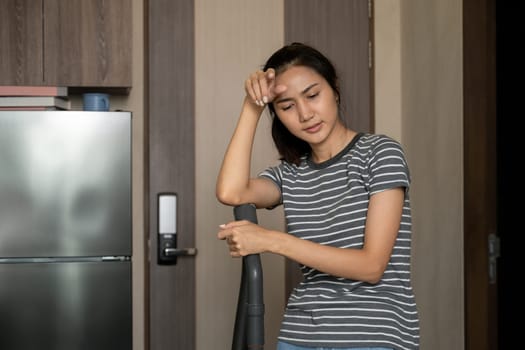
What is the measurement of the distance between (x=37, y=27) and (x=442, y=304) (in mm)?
1697

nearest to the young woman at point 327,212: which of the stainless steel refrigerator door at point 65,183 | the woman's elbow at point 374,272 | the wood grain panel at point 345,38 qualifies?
the woman's elbow at point 374,272

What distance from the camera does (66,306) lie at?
2.62 m

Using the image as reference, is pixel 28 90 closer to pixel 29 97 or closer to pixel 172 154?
pixel 29 97

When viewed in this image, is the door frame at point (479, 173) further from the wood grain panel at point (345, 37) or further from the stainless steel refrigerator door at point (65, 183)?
the stainless steel refrigerator door at point (65, 183)

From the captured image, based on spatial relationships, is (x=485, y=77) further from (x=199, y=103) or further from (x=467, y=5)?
(x=199, y=103)

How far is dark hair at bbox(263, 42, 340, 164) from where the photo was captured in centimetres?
160

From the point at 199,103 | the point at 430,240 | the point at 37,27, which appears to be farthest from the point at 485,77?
the point at 37,27

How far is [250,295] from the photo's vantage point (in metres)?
1.25

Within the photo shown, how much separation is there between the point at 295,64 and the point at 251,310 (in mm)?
576

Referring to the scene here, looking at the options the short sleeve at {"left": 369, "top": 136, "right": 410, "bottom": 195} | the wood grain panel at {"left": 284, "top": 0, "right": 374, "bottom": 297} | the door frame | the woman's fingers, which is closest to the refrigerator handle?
the wood grain panel at {"left": 284, "top": 0, "right": 374, "bottom": 297}

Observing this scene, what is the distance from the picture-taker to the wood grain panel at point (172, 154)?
112 inches

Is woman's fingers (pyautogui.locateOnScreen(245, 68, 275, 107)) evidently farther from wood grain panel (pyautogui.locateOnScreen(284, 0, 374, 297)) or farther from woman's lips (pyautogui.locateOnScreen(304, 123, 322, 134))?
wood grain panel (pyautogui.locateOnScreen(284, 0, 374, 297))

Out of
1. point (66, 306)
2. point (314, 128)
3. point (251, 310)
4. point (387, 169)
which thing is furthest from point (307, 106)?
point (66, 306)

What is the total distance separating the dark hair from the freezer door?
1145mm
